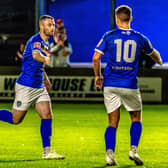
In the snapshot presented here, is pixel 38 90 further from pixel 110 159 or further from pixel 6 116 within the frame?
pixel 110 159

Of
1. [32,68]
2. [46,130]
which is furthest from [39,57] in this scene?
[46,130]

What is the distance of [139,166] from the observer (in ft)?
26.4

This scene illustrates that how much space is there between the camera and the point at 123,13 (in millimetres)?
7902

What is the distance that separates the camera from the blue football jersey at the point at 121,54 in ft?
26.2

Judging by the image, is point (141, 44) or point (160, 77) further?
point (160, 77)

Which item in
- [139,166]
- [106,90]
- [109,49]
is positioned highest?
[109,49]

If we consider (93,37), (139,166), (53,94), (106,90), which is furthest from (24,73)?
(93,37)

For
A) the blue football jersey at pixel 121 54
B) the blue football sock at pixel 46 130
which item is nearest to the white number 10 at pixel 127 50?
the blue football jersey at pixel 121 54

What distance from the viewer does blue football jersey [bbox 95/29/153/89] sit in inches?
314

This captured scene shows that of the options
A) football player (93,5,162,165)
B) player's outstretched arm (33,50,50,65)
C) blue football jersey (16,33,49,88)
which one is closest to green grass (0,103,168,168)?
football player (93,5,162,165)

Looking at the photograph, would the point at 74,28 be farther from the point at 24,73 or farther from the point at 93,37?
the point at 24,73

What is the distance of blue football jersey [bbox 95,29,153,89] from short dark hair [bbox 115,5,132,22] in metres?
0.15

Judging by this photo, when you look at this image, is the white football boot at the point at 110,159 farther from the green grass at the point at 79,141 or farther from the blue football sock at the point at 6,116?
the blue football sock at the point at 6,116

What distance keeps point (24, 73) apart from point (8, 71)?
1051cm
